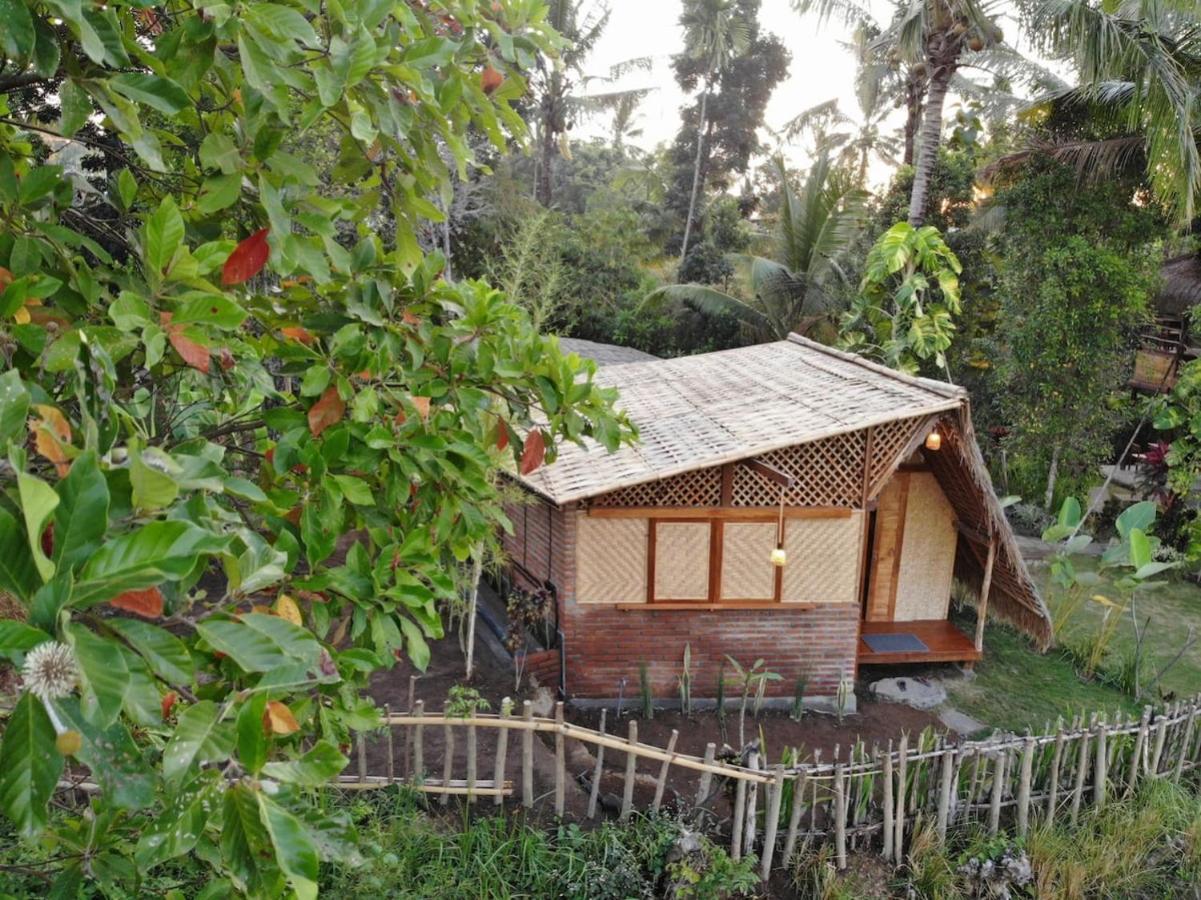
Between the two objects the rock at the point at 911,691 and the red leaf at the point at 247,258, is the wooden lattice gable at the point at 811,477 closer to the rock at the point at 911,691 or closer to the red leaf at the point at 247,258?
the rock at the point at 911,691

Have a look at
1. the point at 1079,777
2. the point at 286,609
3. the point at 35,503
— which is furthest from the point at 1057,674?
the point at 35,503

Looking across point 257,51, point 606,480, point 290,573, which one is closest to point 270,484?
point 290,573

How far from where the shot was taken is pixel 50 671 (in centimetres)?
100

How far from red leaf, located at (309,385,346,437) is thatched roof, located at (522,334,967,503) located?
424cm

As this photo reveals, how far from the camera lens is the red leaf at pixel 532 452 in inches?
93.8

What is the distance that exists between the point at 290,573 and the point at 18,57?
1.02 metres

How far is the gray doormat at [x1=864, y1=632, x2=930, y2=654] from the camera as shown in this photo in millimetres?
7980

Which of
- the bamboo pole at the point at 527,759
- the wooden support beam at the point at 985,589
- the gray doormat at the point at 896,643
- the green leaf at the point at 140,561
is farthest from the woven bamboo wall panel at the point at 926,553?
the green leaf at the point at 140,561

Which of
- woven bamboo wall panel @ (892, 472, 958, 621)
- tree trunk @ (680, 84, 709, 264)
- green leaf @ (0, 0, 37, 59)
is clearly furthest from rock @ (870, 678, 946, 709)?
tree trunk @ (680, 84, 709, 264)

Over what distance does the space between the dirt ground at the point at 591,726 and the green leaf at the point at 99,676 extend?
4288 mm

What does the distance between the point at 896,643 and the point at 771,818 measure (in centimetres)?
382

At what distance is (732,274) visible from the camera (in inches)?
758

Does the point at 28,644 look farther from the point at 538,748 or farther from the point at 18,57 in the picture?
the point at 538,748

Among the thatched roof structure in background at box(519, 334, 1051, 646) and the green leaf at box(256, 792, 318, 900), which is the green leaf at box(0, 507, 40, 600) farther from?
the thatched roof structure in background at box(519, 334, 1051, 646)
